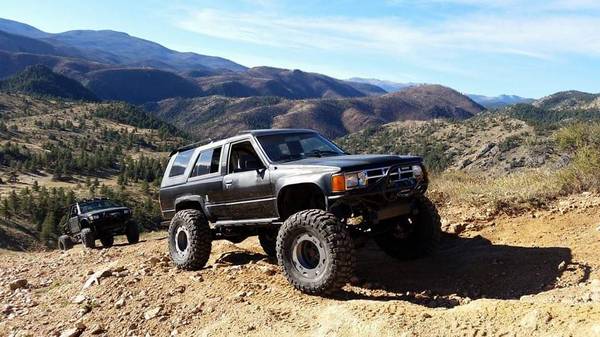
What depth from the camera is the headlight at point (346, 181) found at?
18.2 feet

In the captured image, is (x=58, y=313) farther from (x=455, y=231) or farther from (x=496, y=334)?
(x=455, y=231)

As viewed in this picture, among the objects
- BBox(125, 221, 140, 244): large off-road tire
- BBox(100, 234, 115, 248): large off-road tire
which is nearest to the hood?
BBox(125, 221, 140, 244): large off-road tire

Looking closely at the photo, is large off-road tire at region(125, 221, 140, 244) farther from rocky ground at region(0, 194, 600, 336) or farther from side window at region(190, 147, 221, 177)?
side window at region(190, 147, 221, 177)

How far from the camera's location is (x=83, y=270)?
8.83 meters

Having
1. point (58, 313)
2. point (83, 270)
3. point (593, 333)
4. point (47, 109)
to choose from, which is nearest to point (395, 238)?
point (593, 333)

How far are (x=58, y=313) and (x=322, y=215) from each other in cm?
376

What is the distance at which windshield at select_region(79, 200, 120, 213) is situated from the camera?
661 inches

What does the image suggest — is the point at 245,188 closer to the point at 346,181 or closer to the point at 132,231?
the point at 346,181

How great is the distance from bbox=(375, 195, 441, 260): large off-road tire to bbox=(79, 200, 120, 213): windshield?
1257cm

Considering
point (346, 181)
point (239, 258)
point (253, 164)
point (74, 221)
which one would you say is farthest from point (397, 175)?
point (74, 221)

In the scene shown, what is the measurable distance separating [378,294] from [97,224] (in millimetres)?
12434

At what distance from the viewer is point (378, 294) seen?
19.4ft

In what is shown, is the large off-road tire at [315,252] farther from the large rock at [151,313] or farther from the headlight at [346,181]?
the large rock at [151,313]

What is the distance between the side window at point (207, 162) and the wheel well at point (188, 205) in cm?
45
